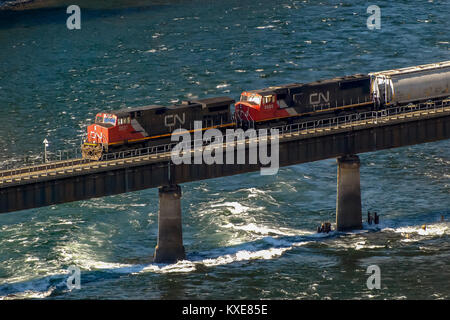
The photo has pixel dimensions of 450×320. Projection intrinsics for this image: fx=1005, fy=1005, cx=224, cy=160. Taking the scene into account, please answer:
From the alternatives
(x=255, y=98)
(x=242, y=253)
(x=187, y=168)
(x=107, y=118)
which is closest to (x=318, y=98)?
(x=255, y=98)

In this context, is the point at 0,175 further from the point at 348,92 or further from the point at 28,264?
the point at 348,92

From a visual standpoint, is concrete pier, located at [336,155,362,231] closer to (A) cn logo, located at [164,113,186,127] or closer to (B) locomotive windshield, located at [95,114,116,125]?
(A) cn logo, located at [164,113,186,127]

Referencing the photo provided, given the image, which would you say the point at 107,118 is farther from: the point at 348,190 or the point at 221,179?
the point at 221,179

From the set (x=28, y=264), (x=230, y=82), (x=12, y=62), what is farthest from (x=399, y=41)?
(x=28, y=264)

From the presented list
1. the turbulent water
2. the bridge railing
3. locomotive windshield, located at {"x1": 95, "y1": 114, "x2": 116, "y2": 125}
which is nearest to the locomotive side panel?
the bridge railing

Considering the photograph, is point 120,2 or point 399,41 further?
point 120,2

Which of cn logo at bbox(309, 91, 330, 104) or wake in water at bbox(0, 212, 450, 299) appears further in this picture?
cn logo at bbox(309, 91, 330, 104)

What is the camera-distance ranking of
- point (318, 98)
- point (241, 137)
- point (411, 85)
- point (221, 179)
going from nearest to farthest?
point (241, 137) → point (318, 98) → point (411, 85) → point (221, 179)
